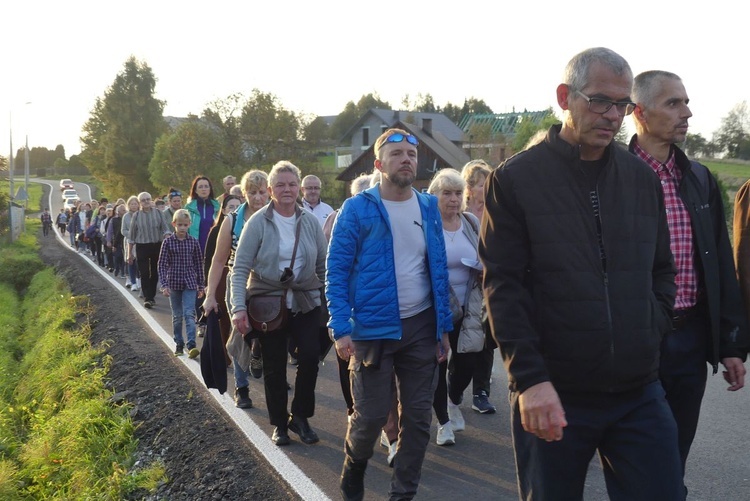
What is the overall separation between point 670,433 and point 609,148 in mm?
1027

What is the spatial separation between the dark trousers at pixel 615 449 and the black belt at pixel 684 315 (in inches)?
29.4

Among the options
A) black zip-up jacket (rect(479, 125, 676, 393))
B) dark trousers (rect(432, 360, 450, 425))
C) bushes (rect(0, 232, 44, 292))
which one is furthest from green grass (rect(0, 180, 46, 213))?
black zip-up jacket (rect(479, 125, 676, 393))

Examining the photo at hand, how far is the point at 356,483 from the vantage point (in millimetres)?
4629

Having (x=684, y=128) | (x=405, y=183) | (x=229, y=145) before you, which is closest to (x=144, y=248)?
(x=405, y=183)

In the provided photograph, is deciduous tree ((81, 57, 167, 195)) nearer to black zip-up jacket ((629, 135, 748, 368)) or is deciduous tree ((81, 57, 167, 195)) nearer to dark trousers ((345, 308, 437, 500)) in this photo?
dark trousers ((345, 308, 437, 500))

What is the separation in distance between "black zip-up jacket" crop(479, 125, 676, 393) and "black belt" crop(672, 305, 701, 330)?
714 millimetres

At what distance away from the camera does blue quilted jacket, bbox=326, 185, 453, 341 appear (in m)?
4.57

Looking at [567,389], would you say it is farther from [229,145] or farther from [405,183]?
[229,145]

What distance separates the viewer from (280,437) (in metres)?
6.11

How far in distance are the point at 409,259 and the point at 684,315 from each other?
5.17ft

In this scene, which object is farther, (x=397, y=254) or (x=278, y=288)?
(x=278, y=288)

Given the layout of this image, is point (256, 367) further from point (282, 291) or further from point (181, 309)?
point (181, 309)

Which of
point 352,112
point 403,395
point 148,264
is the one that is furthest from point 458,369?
point 352,112

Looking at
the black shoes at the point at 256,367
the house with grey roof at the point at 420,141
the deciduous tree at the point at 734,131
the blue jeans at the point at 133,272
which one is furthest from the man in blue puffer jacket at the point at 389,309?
the house with grey roof at the point at 420,141
